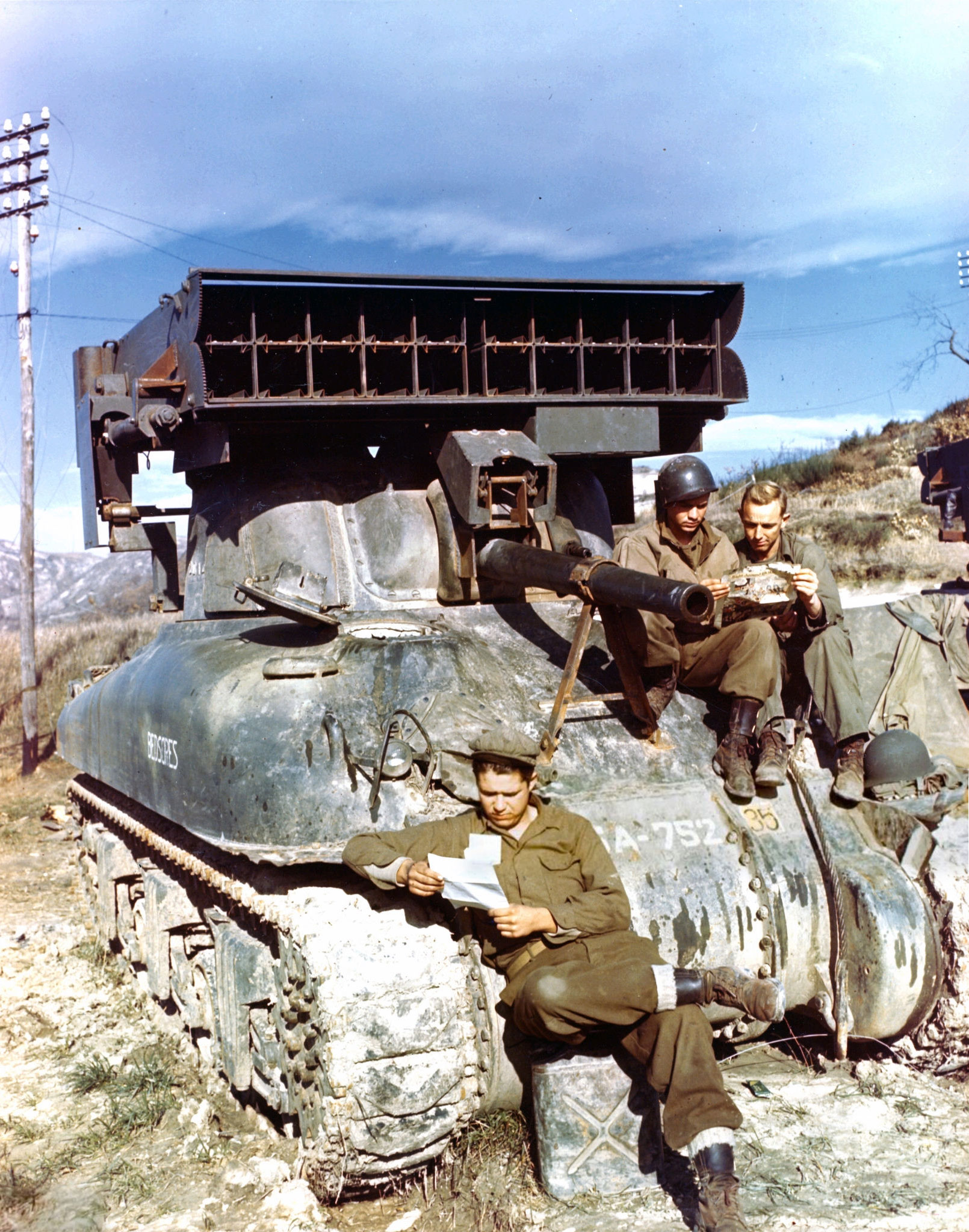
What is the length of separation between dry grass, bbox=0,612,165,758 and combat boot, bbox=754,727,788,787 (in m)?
14.2

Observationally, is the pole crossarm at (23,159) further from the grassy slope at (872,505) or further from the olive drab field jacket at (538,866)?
the olive drab field jacket at (538,866)

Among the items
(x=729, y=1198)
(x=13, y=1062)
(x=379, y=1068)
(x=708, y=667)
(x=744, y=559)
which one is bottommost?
(x=13, y=1062)

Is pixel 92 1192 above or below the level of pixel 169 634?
below

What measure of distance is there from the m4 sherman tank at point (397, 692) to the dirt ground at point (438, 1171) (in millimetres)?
239

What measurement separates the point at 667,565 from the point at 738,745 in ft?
3.04

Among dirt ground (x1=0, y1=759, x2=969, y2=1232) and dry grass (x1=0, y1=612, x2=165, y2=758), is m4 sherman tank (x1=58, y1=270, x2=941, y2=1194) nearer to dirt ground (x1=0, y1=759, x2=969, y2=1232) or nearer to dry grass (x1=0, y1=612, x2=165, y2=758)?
dirt ground (x1=0, y1=759, x2=969, y2=1232)

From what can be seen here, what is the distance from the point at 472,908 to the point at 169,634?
12.1 ft

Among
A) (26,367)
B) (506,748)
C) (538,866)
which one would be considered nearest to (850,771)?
(538,866)

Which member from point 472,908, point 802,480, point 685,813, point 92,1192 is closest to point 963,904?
point 685,813

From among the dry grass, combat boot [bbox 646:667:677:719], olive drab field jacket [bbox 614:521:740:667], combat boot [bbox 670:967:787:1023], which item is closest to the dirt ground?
combat boot [bbox 670:967:787:1023]

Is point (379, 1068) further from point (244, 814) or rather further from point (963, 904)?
point (963, 904)

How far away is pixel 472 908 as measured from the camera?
479cm

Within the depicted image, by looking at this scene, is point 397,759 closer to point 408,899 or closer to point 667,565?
point 408,899

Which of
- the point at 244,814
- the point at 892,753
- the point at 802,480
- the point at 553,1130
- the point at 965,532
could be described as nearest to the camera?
the point at 553,1130
